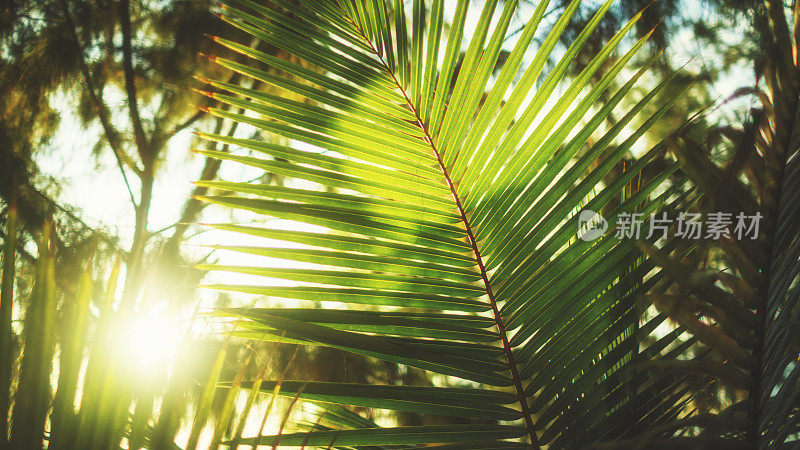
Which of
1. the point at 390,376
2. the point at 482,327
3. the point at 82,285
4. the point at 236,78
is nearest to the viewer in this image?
the point at 82,285

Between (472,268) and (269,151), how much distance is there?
0.33 metres

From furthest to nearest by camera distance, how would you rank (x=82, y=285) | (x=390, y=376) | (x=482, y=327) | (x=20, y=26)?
(x=20, y=26) → (x=390, y=376) → (x=482, y=327) → (x=82, y=285)

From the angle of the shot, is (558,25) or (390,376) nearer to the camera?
(558,25)

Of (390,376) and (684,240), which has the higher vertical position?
(390,376)

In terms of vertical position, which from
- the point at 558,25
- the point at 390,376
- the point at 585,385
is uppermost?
the point at 558,25

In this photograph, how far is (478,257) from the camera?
0.67 metres

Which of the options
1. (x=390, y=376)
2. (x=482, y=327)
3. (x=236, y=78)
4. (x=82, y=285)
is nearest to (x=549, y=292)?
(x=482, y=327)

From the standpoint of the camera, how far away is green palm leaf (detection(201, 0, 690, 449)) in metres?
0.58

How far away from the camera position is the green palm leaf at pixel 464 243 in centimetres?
58

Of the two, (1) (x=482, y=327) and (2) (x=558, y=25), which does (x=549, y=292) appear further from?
(2) (x=558, y=25)

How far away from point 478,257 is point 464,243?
3cm

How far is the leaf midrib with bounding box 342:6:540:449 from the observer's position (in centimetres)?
61

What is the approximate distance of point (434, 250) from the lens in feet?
→ 2.16

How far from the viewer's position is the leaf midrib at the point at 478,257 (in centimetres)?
61
